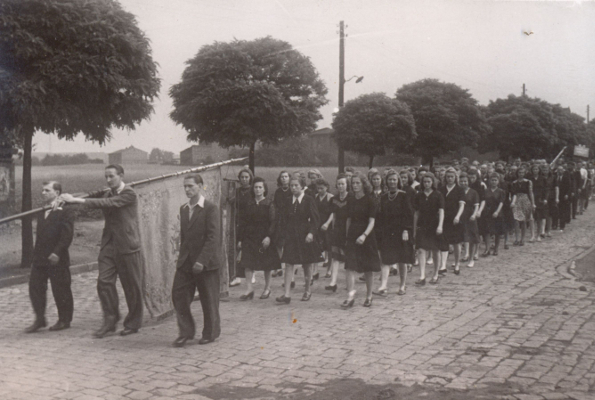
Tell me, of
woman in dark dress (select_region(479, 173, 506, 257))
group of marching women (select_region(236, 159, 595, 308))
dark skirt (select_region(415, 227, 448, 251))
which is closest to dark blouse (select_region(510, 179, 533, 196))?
woman in dark dress (select_region(479, 173, 506, 257))

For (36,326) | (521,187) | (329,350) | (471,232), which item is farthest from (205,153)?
(329,350)

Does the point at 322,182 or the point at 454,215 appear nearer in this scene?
the point at 322,182

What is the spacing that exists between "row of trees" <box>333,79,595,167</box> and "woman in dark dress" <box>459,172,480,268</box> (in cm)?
1977

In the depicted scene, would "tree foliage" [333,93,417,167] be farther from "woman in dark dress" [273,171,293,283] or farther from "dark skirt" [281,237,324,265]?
"dark skirt" [281,237,324,265]

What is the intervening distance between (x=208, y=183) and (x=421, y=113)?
122 feet

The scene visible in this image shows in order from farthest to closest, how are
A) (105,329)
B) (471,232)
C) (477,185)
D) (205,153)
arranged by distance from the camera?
(205,153) < (477,185) < (471,232) < (105,329)

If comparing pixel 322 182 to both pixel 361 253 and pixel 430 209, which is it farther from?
pixel 361 253

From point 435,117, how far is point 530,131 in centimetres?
1544

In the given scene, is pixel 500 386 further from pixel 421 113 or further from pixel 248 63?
pixel 421 113

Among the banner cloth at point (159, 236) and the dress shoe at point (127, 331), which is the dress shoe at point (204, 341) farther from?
the banner cloth at point (159, 236)

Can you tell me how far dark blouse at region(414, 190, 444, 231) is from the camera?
35.0 ft

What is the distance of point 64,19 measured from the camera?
1049cm

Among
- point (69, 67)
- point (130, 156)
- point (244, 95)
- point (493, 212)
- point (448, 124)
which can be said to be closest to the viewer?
point (69, 67)

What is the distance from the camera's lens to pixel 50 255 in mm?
7324
